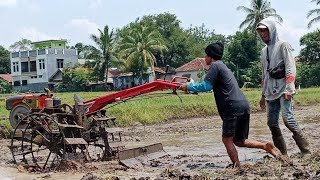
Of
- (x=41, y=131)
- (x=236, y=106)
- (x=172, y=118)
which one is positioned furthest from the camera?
(x=172, y=118)

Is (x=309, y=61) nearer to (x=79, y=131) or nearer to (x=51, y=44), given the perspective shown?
(x=51, y=44)

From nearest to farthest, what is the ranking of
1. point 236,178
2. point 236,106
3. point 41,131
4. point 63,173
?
point 236,178 < point 236,106 < point 63,173 < point 41,131

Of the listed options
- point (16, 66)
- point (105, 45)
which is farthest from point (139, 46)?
point (16, 66)

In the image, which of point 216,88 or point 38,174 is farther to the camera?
point 38,174

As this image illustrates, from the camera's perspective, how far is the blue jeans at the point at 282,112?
275 inches

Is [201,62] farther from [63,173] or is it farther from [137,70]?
[63,173]

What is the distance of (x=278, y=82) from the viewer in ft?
23.5

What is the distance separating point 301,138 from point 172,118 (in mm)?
Result: 15785

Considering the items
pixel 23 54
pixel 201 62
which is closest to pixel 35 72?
pixel 23 54

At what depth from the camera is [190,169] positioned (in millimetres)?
7289

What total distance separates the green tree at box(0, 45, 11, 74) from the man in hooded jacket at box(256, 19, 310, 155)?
77864 mm

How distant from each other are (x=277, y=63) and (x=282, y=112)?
0.70 m

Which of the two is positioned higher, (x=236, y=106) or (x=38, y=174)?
(x=236, y=106)

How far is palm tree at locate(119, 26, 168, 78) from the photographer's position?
2264 inches
